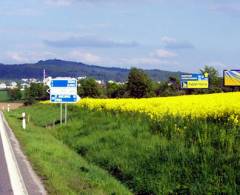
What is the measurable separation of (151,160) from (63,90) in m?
18.0

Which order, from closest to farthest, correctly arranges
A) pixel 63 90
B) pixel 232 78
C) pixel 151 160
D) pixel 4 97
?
pixel 151 160
pixel 63 90
pixel 232 78
pixel 4 97

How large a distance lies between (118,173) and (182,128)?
2267 millimetres

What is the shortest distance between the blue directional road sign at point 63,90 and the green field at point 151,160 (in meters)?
10.9

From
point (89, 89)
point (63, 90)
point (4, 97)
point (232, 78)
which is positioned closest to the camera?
point (63, 90)

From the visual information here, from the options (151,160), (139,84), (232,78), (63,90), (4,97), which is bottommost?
(4,97)

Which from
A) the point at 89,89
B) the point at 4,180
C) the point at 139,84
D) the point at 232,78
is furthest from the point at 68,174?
the point at 89,89

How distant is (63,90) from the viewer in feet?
98.9

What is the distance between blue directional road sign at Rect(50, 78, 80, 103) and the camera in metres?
30.0

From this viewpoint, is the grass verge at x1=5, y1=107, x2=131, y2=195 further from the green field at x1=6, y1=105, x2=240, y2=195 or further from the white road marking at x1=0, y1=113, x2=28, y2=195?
the white road marking at x1=0, y1=113, x2=28, y2=195

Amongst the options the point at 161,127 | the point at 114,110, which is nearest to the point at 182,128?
the point at 161,127

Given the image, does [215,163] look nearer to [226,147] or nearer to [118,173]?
[226,147]

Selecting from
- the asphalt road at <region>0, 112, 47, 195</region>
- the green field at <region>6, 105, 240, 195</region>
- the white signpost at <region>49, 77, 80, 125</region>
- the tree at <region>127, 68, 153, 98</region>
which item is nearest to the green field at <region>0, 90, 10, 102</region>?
the tree at <region>127, 68, 153, 98</region>

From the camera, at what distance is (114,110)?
27.0 m

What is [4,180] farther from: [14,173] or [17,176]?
[14,173]
